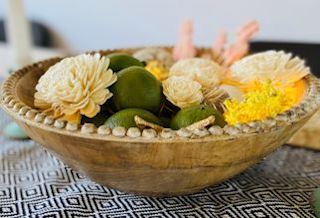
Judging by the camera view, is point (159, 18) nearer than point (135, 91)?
No

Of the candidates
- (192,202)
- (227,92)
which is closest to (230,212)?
(192,202)

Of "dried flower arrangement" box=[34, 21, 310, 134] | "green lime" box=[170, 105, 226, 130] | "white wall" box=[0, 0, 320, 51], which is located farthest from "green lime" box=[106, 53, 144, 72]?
"white wall" box=[0, 0, 320, 51]

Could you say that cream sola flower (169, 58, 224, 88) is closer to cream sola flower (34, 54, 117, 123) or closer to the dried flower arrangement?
the dried flower arrangement

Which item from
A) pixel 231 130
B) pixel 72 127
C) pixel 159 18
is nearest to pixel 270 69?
pixel 231 130

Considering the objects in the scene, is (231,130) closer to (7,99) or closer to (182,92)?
(182,92)

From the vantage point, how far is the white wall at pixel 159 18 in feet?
5.62

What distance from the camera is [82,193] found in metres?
0.61

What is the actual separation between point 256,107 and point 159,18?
149 centimetres

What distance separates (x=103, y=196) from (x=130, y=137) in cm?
16

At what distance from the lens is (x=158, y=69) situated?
74 cm

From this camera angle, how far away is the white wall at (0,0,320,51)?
1712mm

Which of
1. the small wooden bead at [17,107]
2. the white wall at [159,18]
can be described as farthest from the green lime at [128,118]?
the white wall at [159,18]

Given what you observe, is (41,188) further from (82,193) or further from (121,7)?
(121,7)

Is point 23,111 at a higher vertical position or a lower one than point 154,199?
higher
